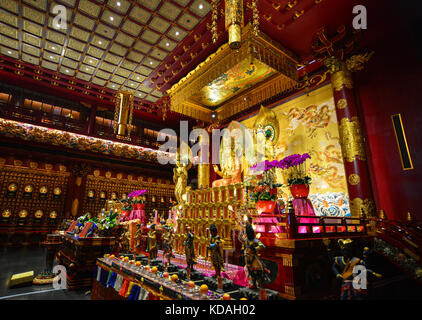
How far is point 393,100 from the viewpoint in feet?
13.8

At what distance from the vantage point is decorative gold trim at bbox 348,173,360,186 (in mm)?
4029

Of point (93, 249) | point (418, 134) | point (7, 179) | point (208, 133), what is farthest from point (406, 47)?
point (7, 179)

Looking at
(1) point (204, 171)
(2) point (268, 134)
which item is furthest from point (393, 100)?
(1) point (204, 171)

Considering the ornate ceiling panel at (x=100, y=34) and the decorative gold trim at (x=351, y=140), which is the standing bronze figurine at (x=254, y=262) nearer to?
the decorative gold trim at (x=351, y=140)

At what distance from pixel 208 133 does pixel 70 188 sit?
578 cm

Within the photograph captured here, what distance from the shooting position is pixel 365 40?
178 inches

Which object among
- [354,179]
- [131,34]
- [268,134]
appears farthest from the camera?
[268,134]

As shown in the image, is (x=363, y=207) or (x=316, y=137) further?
(x=316, y=137)

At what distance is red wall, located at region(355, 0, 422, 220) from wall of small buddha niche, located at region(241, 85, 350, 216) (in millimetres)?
607

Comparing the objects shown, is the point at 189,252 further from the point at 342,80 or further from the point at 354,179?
the point at 342,80

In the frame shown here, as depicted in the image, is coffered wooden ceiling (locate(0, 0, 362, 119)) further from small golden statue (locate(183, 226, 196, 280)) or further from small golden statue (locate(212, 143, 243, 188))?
small golden statue (locate(183, 226, 196, 280))

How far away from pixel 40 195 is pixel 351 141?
9.92 metres

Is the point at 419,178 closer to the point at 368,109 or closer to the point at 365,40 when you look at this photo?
the point at 368,109

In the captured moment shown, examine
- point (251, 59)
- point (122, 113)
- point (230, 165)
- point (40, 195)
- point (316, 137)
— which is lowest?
point (40, 195)
